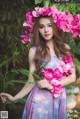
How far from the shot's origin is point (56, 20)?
235 centimetres

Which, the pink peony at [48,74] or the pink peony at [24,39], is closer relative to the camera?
the pink peony at [48,74]

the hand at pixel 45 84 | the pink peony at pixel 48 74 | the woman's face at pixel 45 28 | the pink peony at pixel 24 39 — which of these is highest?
the woman's face at pixel 45 28

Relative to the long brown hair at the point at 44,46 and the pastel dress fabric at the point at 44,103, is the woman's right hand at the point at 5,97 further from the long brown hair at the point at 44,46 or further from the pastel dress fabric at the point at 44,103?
the long brown hair at the point at 44,46

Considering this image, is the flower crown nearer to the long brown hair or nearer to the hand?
the long brown hair

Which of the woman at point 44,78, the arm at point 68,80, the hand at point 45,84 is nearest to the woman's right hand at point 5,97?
the woman at point 44,78

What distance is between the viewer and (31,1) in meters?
2.65

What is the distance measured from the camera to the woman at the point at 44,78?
230 centimetres

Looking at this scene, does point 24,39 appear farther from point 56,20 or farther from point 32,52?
point 56,20

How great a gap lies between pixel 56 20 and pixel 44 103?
576 mm

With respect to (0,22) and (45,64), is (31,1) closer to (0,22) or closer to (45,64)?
(0,22)

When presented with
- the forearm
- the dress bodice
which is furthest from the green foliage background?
the dress bodice

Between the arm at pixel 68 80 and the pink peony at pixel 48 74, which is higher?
the pink peony at pixel 48 74

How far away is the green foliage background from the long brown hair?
0.07 metres

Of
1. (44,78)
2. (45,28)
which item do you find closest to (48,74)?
(44,78)
